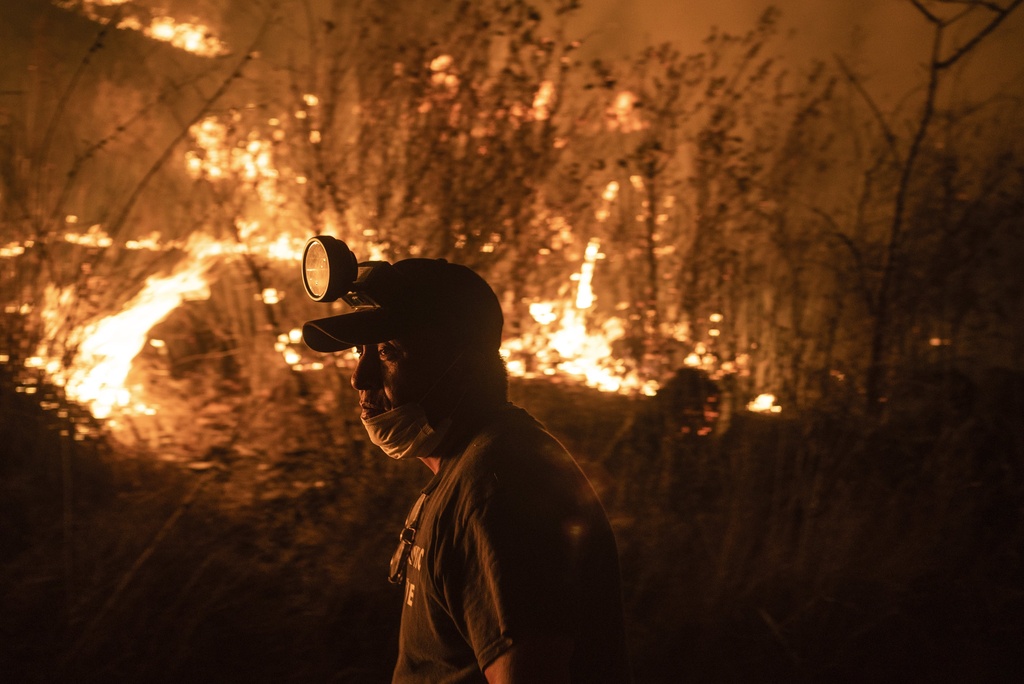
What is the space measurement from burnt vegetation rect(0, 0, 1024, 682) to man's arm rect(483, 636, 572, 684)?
9.29ft

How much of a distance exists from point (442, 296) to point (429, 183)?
325 centimetres

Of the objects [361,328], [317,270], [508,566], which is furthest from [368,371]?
[508,566]

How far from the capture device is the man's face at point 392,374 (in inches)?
72.4

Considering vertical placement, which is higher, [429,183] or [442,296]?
[429,183]

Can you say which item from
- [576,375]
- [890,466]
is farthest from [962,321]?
[576,375]

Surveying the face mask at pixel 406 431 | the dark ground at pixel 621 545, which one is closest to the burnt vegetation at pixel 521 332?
the dark ground at pixel 621 545

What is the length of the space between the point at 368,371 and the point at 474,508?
2.11 feet

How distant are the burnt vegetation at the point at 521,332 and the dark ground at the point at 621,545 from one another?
2cm

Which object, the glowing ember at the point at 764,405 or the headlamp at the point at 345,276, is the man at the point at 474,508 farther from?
the glowing ember at the point at 764,405

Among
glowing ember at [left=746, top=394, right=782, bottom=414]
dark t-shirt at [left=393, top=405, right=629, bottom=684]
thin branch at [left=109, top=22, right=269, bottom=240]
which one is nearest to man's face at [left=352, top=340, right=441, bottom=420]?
dark t-shirt at [left=393, top=405, right=629, bottom=684]

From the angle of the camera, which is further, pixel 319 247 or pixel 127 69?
pixel 127 69

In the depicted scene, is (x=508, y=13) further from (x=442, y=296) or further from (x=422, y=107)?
(x=442, y=296)

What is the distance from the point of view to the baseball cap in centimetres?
179

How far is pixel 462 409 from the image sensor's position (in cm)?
180
